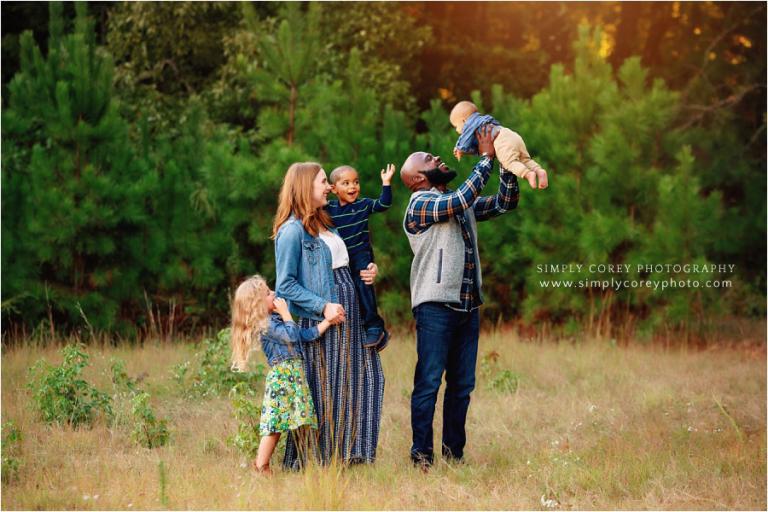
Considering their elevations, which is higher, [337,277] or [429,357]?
[337,277]

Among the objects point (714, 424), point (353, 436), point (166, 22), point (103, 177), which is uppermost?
point (166, 22)

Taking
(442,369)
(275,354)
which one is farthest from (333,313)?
(442,369)

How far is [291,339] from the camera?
4594 millimetres

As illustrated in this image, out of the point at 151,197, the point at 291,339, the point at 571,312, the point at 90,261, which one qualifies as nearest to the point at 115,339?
the point at 90,261

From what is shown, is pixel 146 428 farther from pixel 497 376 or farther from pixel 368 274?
pixel 497 376

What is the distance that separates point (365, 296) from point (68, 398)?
2368 millimetres

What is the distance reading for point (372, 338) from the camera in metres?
4.75

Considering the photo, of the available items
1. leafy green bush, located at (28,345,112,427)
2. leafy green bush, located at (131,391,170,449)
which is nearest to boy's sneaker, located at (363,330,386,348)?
leafy green bush, located at (131,391,170,449)

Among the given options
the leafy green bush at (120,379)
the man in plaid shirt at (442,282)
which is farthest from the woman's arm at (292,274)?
the leafy green bush at (120,379)

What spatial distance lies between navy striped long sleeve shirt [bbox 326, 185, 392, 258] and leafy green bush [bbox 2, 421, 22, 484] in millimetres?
2025

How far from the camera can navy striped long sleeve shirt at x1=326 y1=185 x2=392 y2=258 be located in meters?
4.75

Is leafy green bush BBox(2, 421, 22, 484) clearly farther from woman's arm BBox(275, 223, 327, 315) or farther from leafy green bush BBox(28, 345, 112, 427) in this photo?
woman's arm BBox(275, 223, 327, 315)

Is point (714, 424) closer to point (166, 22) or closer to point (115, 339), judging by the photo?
point (115, 339)

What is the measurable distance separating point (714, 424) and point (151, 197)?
19.2 feet
